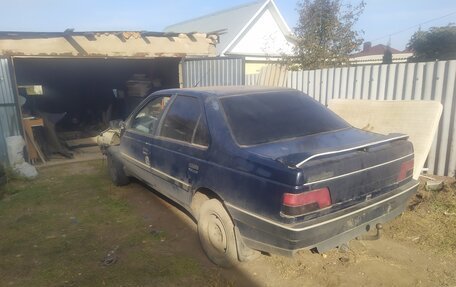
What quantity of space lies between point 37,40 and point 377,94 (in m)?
7.46

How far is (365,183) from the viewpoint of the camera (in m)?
2.71

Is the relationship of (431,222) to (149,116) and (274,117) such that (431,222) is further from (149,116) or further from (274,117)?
(149,116)

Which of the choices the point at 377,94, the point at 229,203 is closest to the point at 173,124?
the point at 229,203

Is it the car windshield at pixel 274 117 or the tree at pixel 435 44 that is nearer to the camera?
the car windshield at pixel 274 117

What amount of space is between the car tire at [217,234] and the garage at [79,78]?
6.07 m

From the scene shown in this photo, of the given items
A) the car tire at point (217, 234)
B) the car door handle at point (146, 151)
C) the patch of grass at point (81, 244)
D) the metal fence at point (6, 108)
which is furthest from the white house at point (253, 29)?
the car tire at point (217, 234)

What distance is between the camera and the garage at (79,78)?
7.60 m

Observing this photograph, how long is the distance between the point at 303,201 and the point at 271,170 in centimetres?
32

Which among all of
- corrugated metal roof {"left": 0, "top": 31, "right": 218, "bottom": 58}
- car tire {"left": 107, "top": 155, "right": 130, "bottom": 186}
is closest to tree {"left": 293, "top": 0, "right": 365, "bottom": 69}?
corrugated metal roof {"left": 0, "top": 31, "right": 218, "bottom": 58}

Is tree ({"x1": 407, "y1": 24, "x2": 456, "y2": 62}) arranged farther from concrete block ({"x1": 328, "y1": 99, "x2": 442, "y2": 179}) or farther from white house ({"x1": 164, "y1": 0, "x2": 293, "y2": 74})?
concrete block ({"x1": 328, "y1": 99, "x2": 442, "y2": 179})

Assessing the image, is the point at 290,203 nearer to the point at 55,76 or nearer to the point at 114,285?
the point at 114,285

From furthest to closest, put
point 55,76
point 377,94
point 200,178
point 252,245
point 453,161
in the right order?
A: point 55,76, point 377,94, point 453,161, point 200,178, point 252,245

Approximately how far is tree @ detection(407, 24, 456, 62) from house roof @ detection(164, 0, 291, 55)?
7.96 meters

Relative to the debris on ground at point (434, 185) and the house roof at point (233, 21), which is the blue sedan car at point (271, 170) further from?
the house roof at point (233, 21)
